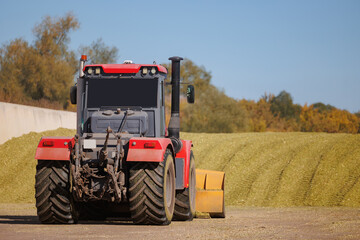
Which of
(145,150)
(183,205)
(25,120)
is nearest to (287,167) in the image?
(183,205)

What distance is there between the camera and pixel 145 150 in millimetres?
11570

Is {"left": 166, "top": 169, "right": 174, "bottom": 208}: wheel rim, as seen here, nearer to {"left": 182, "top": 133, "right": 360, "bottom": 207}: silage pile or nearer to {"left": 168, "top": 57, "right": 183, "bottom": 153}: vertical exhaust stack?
{"left": 168, "top": 57, "right": 183, "bottom": 153}: vertical exhaust stack

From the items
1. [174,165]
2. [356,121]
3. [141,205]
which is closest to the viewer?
[141,205]

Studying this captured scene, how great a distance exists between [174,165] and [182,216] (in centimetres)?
127

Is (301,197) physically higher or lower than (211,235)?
lower

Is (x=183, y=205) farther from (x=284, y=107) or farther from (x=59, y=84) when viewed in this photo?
(x=284, y=107)

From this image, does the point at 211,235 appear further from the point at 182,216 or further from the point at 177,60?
the point at 177,60

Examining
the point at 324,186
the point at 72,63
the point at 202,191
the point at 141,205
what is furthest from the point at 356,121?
the point at 141,205

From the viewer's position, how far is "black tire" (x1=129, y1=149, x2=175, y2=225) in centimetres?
1163

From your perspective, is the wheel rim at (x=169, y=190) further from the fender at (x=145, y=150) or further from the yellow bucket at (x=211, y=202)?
the yellow bucket at (x=211, y=202)

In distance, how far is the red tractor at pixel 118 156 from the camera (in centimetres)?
1163

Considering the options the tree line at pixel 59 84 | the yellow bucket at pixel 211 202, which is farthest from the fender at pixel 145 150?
the tree line at pixel 59 84

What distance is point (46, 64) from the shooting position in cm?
4891

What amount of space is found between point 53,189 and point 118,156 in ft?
4.63
